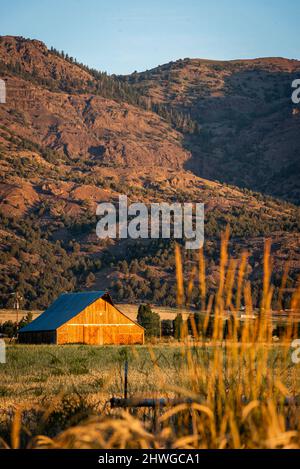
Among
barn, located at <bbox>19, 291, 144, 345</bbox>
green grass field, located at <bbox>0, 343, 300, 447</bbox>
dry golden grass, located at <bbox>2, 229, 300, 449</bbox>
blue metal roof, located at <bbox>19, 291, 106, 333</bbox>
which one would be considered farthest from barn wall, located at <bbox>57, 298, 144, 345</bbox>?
dry golden grass, located at <bbox>2, 229, 300, 449</bbox>

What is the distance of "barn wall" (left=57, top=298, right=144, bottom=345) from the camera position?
58812 mm

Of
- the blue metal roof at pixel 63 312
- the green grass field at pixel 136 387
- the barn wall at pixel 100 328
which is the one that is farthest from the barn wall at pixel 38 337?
the green grass field at pixel 136 387

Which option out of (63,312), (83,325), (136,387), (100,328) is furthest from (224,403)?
(63,312)

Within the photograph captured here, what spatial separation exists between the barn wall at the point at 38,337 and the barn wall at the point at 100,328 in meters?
0.54

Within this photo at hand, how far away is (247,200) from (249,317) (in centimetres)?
16400

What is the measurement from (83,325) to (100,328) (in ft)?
4.58

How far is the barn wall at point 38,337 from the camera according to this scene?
190ft

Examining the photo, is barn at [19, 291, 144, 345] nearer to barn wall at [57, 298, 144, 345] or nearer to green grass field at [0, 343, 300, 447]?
barn wall at [57, 298, 144, 345]

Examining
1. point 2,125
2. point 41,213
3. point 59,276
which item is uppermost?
point 2,125

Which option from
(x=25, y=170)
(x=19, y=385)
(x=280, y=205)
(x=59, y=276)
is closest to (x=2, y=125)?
(x=25, y=170)

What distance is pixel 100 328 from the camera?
198 feet

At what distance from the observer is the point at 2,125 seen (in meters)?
196

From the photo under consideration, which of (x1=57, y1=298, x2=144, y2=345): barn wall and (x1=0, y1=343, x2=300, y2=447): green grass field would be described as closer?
(x1=0, y1=343, x2=300, y2=447): green grass field
